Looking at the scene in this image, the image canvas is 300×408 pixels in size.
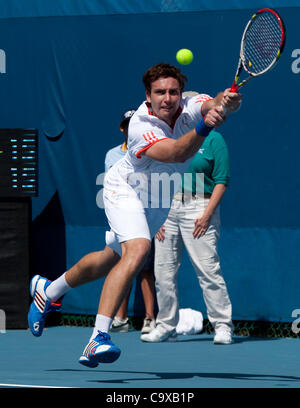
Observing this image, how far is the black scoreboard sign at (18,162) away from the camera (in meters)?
8.38

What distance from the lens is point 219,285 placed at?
7.68 m

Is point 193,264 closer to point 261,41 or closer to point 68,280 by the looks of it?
point 68,280

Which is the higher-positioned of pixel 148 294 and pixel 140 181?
pixel 140 181

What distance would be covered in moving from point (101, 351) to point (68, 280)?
35.4 inches

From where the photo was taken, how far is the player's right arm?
5.21 meters

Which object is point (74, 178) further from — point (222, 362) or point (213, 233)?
point (222, 362)

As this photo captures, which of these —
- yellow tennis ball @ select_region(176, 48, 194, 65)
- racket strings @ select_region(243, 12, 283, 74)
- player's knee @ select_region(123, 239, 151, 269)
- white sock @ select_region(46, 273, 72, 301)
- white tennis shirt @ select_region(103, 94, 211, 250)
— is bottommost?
white sock @ select_region(46, 273, 72, 301)

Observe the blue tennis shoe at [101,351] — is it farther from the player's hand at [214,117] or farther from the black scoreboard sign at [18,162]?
the black scoreboard sign at [18,162]

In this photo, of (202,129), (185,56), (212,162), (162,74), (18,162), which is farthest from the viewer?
(18,162)

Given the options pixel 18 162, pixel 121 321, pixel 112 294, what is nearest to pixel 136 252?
pixel 112 294

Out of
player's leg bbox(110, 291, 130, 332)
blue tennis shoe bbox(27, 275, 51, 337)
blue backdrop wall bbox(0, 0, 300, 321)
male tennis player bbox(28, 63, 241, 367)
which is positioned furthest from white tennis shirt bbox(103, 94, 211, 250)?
A: player's leg bbox(110, 291, 130, 332)

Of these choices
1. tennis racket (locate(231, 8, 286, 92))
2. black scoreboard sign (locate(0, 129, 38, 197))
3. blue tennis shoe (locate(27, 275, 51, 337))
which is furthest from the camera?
black scoreboard sign (locate(0, 129, 38, 197))

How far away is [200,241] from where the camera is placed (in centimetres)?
774

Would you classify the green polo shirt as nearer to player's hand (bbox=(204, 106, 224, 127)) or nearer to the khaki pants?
the khaki pants
